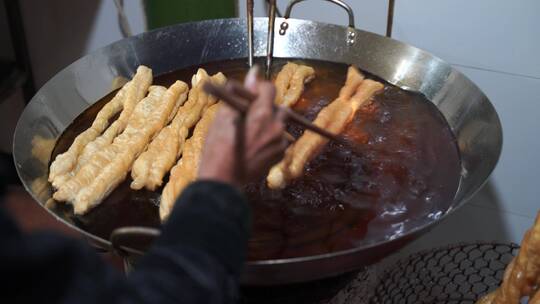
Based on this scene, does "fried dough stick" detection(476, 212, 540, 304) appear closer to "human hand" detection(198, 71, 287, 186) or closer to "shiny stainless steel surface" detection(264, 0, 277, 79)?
"human hand" detection(198, 71, 287, 186)

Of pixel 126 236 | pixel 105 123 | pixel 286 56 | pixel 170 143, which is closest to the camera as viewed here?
pixel 126 236

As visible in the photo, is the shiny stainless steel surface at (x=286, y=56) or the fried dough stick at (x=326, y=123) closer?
the shiny stainless steel surface at (x=286, y=56)

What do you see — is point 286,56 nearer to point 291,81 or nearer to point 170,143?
point 291,81

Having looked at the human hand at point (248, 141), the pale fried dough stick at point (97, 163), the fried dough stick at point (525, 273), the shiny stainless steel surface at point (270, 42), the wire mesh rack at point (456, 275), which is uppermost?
the human hand at point (248, 141)

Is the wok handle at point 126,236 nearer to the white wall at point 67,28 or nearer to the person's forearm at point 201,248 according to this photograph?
the person's forearm at point 201,248

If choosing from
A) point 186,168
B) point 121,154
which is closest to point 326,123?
point 186,168

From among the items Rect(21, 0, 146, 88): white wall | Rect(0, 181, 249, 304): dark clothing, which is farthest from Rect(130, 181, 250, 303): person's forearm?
Rect(21, 0, 146, 88): white wall

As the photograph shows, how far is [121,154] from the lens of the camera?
1413 mm

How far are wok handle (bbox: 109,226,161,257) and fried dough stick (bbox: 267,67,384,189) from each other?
36 centimetres

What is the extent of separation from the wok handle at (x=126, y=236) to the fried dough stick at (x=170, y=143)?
27 centimetres

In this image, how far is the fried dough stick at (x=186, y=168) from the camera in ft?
4.14

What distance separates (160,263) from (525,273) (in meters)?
0.94

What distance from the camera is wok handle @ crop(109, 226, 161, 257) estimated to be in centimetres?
99

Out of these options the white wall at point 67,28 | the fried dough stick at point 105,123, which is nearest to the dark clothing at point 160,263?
the fried dough stick at point 105,123
